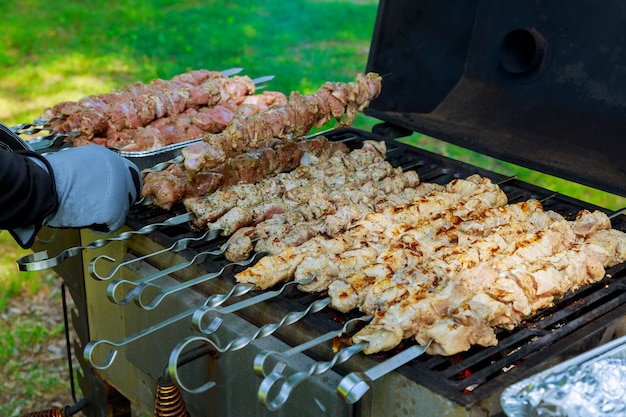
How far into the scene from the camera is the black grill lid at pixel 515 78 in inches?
147

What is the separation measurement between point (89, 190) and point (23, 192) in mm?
296

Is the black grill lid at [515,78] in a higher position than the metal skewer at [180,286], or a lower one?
higher

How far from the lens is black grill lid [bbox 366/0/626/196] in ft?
12.3

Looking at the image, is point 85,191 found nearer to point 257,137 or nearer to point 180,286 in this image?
point 180,286

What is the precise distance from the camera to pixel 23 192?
2664mm

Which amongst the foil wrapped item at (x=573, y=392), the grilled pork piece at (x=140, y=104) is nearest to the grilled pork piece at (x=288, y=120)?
the grilled pork piece at (x=140, y=104)

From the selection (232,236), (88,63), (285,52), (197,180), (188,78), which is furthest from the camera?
(285,52)

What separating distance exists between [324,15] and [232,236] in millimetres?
10562

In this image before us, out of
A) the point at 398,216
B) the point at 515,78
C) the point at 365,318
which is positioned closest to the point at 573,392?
the point at 365,318

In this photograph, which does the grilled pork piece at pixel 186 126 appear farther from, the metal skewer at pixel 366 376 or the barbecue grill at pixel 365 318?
the metal skewer at pixel 366 376

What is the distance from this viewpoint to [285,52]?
11.3 meters

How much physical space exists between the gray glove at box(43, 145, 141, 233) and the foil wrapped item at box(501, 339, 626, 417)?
1787 millimetres

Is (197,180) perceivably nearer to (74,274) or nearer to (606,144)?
(74,274)

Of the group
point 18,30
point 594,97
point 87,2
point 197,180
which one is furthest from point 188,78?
point 87,2
